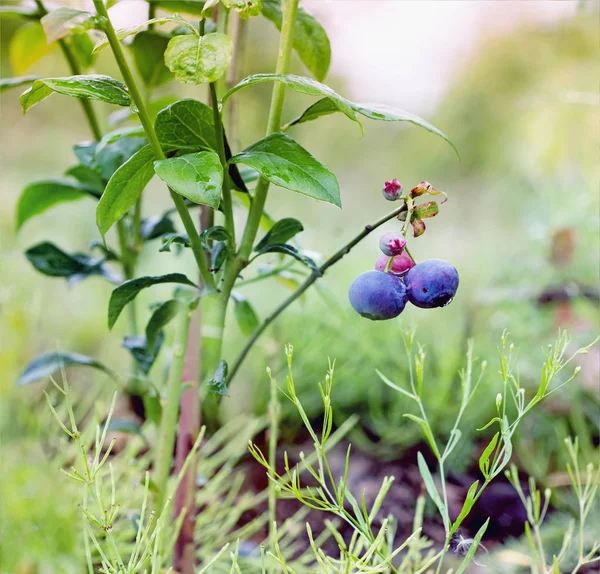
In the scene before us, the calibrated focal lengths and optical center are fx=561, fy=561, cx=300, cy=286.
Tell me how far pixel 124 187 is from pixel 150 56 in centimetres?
37

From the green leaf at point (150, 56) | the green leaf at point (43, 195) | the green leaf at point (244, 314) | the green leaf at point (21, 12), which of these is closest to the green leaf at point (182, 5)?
the green leaf at point (150, 56)

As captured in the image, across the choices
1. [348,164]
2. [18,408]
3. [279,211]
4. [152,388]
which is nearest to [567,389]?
[152,388]

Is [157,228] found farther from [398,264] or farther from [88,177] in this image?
[398,264]

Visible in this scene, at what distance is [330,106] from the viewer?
0.51 m

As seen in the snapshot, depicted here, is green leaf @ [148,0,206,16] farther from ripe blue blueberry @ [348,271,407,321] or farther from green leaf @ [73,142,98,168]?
ripe blue blueberry @ [348,271,407,321]

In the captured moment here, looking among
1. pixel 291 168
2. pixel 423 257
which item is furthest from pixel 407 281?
pixel 423 257

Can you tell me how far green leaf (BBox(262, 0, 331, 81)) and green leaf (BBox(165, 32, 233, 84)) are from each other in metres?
0.22

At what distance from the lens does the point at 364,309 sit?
456 millimetres

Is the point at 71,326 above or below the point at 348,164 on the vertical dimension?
below

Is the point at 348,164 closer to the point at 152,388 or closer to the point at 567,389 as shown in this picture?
the point at 567,389

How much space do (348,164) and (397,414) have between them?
250cm

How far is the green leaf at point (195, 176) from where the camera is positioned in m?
0.39

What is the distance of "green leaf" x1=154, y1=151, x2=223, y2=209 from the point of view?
1.29ft

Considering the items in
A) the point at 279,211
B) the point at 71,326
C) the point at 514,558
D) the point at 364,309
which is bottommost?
the point at 71,326
